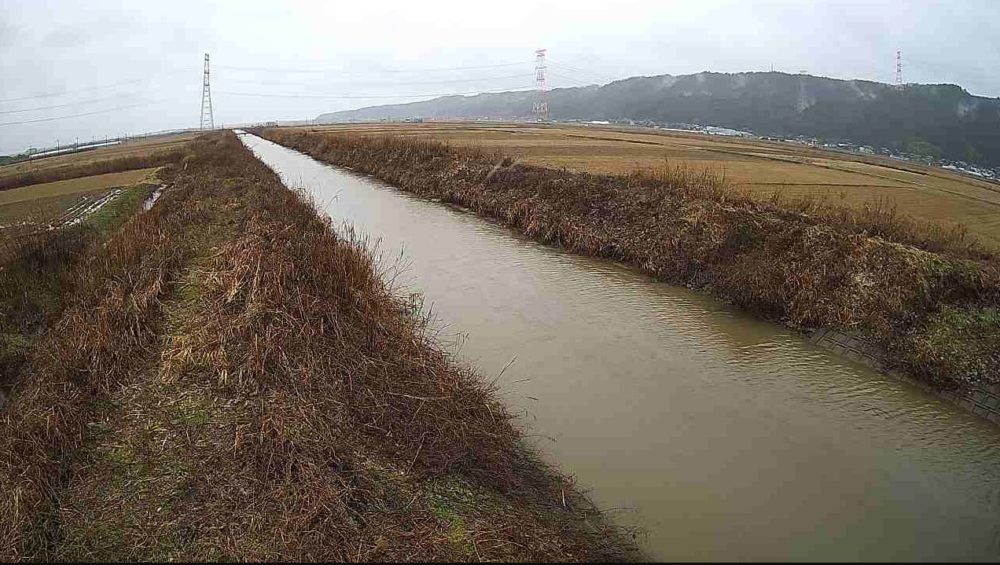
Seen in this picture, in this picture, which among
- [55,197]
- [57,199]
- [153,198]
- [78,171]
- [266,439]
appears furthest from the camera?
[78,171]

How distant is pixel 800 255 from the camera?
1083 cm

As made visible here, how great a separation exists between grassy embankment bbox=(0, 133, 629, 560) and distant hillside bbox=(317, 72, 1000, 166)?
64263 millimetres

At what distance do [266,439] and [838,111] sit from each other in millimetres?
120310

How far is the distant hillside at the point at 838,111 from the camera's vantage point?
66.1m

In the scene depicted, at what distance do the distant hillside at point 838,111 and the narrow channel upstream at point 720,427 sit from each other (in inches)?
2331

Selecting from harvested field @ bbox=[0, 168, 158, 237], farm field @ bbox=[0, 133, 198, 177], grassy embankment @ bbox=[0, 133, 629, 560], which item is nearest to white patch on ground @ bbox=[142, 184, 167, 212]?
harvested field @ bbox=[0, 168, 158, 237]

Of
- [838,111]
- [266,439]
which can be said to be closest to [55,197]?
[266,439]

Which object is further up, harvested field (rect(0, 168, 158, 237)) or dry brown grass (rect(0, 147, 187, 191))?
dry brown grass (rect(0, 147, 187, 191))

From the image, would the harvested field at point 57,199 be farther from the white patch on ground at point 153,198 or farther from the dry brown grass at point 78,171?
the dry brown grass at point 78,171

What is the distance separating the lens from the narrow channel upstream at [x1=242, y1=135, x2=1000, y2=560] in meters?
4.34

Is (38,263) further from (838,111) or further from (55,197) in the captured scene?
(838,111)

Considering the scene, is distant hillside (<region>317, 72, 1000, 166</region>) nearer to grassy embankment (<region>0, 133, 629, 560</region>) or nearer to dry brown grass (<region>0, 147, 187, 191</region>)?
grassy embankment (<region>0, 133, 629, 560</region>)

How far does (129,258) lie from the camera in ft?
34.5

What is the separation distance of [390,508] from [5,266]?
34.1ft
